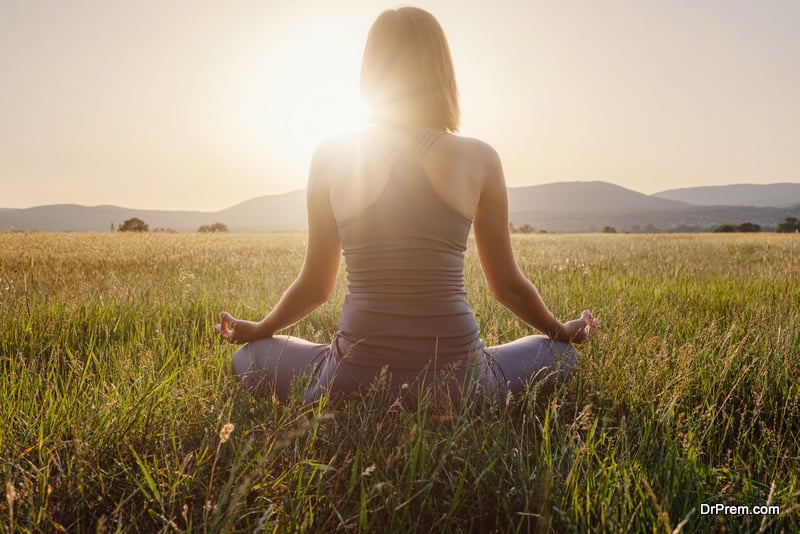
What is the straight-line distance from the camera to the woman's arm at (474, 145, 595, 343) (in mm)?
2373

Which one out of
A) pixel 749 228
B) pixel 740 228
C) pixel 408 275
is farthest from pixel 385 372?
pixel 740 228

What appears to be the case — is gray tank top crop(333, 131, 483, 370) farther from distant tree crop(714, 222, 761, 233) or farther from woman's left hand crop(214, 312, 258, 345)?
distant tree crop(714, 222, 761, 233)

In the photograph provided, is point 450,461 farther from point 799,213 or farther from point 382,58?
point 799,213

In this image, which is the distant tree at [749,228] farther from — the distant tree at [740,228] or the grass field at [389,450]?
the grass field at [389,450]

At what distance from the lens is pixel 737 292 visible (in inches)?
213

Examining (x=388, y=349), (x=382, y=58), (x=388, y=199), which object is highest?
(x=382, y=58)

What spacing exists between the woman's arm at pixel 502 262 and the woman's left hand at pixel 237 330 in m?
1.23

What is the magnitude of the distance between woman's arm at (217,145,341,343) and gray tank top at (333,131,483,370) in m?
0.29

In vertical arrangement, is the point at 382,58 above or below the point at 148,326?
above

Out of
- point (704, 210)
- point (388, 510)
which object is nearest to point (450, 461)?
point (388, 510)

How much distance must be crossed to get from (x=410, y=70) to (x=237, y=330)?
5.09ft

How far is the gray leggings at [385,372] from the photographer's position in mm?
2164

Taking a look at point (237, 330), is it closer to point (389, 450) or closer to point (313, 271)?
point (313, 271)

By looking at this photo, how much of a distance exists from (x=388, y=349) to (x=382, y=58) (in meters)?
1.28
